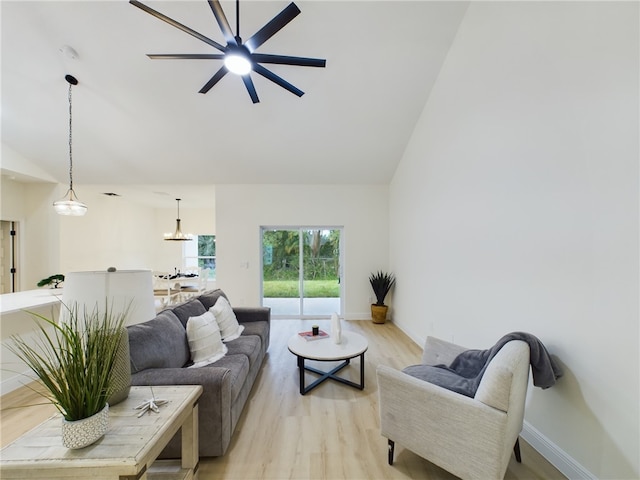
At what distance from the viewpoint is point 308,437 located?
1950 millimetres

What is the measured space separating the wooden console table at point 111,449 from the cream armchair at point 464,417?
4.08ft

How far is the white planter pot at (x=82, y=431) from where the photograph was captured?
105cm

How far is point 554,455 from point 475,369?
0.65m

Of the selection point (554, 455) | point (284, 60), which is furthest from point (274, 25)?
point (554, 455)

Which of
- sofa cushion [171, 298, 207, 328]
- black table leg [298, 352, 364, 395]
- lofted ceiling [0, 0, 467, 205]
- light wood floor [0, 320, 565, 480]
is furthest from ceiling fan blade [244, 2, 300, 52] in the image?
light wood floor [0, 320, 565, 480]

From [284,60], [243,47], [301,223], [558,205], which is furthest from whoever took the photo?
[301,223]

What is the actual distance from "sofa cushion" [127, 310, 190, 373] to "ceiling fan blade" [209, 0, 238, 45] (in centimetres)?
218

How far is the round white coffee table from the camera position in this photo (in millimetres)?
2463

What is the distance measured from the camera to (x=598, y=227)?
4.87 ft

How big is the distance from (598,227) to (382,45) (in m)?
2.68

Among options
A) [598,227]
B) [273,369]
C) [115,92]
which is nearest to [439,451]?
[598,227]

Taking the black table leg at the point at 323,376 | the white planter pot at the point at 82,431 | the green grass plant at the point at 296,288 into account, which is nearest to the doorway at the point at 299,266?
the green grass plant at the point at 296,288

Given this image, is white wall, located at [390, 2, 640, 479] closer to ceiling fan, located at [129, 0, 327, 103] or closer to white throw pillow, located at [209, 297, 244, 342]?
ceiling fan, located at [129, 0, 327, 103]

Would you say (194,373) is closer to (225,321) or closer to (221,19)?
(225,321)
